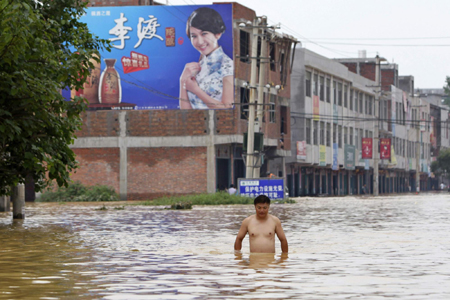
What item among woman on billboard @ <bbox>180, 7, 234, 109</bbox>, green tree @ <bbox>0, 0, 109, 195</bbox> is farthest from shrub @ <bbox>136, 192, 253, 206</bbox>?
green tree @ <bbox>0, 0, 109, 195</bbox>

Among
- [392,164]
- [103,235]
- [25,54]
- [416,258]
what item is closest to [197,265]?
[416,258]

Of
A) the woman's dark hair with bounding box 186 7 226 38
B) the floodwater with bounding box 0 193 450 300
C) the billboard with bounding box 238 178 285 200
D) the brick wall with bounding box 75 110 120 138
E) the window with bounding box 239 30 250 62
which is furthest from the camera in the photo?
the window with bounding box 239 30 250 62

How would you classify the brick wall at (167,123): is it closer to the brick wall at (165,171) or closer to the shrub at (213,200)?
the brick wall at (165,171)

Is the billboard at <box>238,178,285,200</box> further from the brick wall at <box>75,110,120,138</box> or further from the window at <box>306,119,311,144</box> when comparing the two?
the window at <box>306,119,311,144</box>

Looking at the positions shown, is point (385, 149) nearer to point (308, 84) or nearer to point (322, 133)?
point (322, 133)

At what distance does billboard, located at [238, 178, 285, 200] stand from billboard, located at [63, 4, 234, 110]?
10334 millimetres

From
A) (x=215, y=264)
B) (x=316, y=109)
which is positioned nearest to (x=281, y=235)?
(x=215, y=264)

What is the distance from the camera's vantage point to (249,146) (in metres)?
40.3

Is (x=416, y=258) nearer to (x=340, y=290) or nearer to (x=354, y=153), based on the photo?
(x=340, y=290)

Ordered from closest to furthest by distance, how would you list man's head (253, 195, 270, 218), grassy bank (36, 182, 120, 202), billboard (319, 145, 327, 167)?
man's head (253, 195, 270, 218)
grassy bank (36, 182, 120, 202)
billboard (319, 145, 327, 167)

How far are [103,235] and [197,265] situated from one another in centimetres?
735

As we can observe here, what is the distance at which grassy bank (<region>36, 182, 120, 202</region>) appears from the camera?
4901 cm

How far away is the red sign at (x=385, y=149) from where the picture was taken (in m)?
81.6

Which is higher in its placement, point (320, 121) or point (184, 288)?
point (320, 121)
